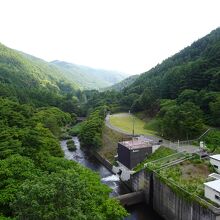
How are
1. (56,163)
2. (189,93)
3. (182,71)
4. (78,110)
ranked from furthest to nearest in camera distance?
1. (78,110)
2. (182,71)
3. (189,93)
4. (56,163)

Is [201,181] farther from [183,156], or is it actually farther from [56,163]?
[56,163]

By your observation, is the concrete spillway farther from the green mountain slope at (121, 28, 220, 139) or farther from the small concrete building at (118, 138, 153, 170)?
the green mountain slope at (121, 28, 220, 139)

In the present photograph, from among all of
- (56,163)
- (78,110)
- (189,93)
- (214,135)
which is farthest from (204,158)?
(78,110)

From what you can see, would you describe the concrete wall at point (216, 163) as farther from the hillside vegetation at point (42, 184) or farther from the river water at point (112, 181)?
the hillside vegetation at point (42, 184)

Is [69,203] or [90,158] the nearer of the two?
[69,203]

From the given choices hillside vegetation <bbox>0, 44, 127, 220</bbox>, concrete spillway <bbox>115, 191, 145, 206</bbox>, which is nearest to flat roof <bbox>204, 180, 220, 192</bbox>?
hillside vegetation <bbox>0, 44, 127, 220</bbox>

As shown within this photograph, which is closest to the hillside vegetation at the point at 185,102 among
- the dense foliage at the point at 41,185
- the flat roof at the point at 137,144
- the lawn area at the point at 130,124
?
the lawn area at the point at 130,124
